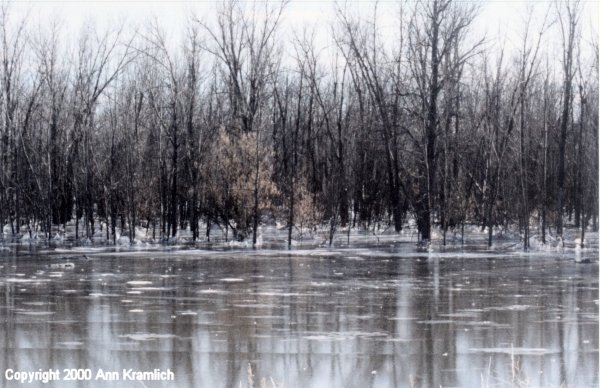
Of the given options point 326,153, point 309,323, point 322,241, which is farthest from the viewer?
point 326,153

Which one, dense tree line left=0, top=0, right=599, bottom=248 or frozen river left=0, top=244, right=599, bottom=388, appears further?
dense tree line left=0, top=0, right=599, bottom=248

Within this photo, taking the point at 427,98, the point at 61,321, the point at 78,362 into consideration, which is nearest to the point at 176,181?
the point at 427,98

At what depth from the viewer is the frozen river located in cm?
1035

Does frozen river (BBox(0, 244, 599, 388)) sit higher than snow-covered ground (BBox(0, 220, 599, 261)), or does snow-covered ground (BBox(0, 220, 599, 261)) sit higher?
snow-covered ground (BBox(0, 220, 599, 261))

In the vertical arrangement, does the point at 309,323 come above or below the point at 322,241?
below

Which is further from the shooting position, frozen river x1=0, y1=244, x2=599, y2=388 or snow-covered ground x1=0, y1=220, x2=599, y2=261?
snow-covered ground x1=0, y1=220, x2=599, y2=261

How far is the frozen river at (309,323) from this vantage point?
10352mm

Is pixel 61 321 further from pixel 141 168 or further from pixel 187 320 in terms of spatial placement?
pixel 141 168

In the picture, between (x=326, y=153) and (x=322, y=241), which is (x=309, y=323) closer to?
(x=322, y=241)

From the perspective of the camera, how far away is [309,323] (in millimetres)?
13391

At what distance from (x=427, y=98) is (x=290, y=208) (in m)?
6.72

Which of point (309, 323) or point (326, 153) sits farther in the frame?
point (326, 153)

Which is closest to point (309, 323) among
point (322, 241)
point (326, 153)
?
point (322, 241)

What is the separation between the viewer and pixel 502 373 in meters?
10.2
